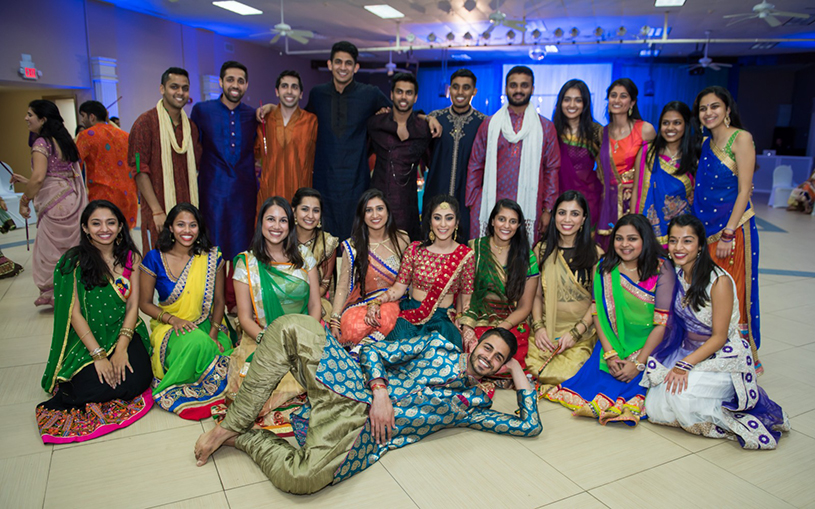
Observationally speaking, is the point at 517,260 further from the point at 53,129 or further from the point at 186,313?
the point at 53,129

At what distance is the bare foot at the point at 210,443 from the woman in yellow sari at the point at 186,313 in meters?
0.41

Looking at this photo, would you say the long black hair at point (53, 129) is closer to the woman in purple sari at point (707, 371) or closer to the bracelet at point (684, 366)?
Answer: the woman in purple sari at point (707, 371)

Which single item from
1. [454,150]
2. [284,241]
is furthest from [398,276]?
[454,150]

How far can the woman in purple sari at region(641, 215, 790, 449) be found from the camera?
2271 mm

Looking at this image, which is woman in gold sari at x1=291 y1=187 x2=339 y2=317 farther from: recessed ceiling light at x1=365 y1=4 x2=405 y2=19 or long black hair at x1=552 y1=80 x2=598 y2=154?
recessed ceiling light at x1=365 y1=4 x2=405 y2=19

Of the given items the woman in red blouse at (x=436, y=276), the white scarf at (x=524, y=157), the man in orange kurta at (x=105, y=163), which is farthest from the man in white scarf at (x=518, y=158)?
the man in orange kurta at (x=105, y=163)

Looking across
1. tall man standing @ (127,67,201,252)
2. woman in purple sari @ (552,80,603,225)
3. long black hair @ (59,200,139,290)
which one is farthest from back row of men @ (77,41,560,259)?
long black hair @ (59,200,139,290)

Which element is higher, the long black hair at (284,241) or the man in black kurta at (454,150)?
the man in black kurta at (454,150)

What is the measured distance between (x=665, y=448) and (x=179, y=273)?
2.34 metres

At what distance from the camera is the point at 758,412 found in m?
2.32

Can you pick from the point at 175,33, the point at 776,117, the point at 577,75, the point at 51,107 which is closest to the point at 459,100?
the point at 51,107

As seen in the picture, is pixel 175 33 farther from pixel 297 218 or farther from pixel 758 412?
pixel 758 412

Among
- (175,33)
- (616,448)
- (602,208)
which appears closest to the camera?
(616,448)

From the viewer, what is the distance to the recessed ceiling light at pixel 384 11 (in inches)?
332
